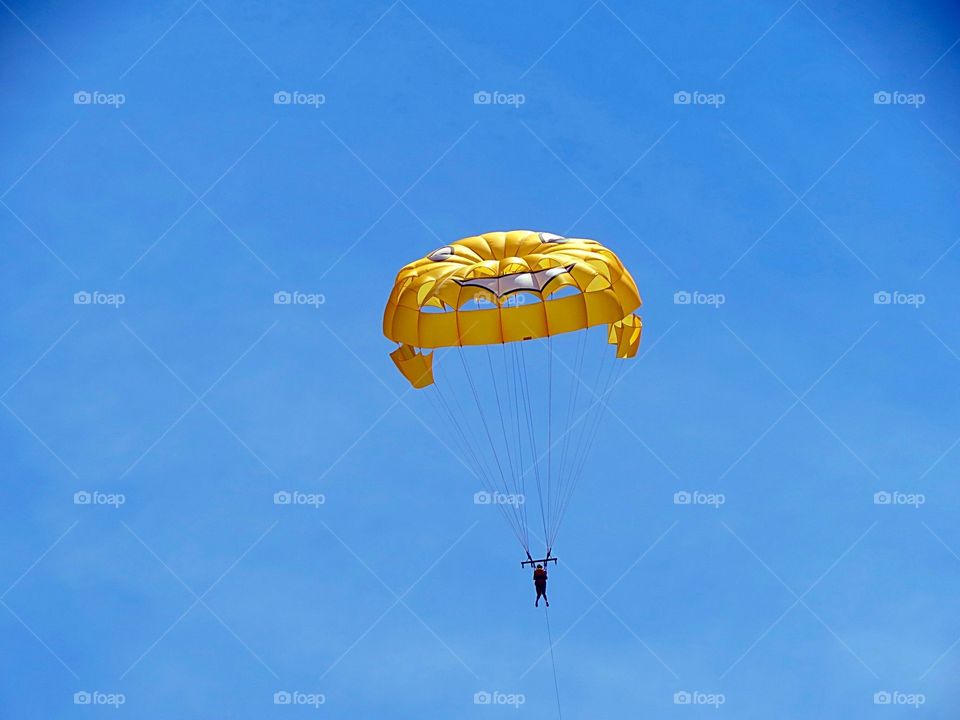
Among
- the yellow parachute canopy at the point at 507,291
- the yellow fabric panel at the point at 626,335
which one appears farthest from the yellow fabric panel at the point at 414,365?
the yellow fabric panel at the point at 626,335

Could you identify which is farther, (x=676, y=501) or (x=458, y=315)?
(x=676, y=501)

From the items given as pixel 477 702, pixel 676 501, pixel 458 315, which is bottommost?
pixel 477 702

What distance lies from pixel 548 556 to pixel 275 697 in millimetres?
11216

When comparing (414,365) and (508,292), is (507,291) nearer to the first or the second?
(508,292)

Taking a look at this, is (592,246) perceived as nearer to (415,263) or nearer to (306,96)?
(415,263)

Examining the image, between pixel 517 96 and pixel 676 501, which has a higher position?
pixel 517 96

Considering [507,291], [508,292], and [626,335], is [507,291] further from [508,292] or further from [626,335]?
[626,335]

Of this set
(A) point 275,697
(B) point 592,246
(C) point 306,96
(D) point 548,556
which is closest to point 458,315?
(B) point 592,246

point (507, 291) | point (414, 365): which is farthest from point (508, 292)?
point (414, 365)

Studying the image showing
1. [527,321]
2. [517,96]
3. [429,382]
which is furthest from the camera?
[517,96]

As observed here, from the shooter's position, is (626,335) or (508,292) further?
(626,335)

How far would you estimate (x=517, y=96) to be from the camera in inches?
1559

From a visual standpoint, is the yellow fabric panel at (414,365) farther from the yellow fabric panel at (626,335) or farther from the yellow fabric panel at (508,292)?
the yellow fabric panel at (626,335)

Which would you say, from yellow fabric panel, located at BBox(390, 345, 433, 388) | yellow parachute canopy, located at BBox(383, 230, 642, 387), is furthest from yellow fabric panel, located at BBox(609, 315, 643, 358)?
yellow fabric panel, located at BBox(390, 345, 433, 388)
